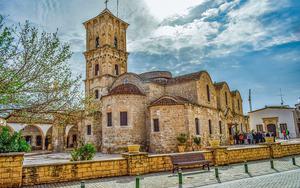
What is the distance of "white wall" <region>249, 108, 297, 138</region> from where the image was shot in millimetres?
30859

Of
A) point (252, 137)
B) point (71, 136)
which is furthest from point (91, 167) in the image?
point (71, 136)

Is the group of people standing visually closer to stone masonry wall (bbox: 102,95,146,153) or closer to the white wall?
the white wall

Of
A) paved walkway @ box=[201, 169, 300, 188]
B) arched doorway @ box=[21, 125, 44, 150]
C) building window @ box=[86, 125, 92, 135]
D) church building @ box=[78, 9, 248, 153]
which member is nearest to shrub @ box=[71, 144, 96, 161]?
church building @ box=[78, 9, 248, 153]

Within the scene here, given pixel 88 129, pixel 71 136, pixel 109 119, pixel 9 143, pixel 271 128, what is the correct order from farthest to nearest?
pixel 71 136
pixel 271 128
pixel 88 129
pixel 109 119
pixel 9 143

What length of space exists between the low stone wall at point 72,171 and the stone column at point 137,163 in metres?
0.21

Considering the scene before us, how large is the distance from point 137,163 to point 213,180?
9.40ft

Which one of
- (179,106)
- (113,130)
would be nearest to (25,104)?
(113,130)

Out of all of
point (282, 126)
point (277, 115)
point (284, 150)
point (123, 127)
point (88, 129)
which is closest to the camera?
point (284, 150)

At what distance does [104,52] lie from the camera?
25.5 metres

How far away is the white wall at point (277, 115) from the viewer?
30859 millimetres

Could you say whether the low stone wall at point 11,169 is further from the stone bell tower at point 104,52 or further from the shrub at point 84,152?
the stone bell tower at point 104,52

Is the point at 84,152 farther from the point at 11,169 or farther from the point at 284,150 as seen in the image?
the point at 284,150

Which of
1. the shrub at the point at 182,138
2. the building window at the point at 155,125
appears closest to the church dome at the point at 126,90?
the building window at the point at 155,125

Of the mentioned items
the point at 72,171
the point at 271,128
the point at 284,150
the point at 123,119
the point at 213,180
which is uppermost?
the point at 123,119
